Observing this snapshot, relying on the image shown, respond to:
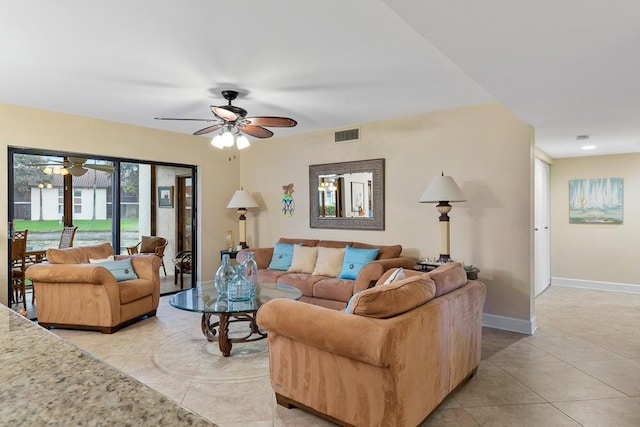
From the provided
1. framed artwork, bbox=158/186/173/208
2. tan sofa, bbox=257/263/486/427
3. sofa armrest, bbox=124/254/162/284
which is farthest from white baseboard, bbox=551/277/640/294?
A: framed artwork, bbox=158/186/173/208

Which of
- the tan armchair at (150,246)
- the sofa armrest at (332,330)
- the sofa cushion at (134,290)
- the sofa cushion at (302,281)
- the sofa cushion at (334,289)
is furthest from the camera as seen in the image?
the tan armchair at (150,246)

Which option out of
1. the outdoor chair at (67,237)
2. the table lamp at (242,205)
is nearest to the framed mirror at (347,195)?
the table lamp at (242,205)

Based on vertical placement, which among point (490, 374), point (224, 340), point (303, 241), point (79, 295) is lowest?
point (490, 374)

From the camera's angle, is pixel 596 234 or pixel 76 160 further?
pixel 596 234

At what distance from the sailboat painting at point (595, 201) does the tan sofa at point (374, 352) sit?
514 centimetres

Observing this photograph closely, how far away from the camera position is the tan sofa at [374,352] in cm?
194

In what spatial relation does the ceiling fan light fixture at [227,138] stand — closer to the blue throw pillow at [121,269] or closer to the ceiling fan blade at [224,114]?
the ceiling fan blade at [224,114]

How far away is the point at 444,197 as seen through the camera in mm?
3898

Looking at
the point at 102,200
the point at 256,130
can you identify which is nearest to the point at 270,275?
the point at 256,130

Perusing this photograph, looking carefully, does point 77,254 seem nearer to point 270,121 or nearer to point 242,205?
point 242,205

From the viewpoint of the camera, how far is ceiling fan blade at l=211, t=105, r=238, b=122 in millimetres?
3416

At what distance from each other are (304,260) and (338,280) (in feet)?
2.43

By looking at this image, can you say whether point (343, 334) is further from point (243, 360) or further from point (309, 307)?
point (243, 360)

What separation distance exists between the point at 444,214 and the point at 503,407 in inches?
79.4
